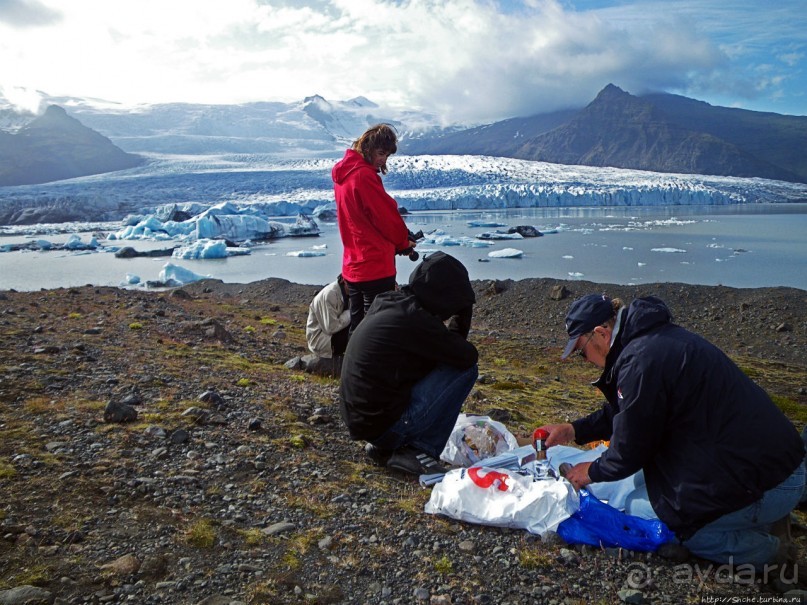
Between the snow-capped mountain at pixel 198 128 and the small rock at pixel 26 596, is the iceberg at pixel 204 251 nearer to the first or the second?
the small rock at pixel 26 596

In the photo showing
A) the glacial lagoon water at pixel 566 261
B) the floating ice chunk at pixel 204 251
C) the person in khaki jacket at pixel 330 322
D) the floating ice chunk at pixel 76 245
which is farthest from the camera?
the floating ice chunk at pixel 76 245

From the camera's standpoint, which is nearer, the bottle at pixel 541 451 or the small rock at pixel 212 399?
the bottle at pixel 541 451

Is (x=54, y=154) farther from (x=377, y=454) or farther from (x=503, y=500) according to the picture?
(x=503, y=500)

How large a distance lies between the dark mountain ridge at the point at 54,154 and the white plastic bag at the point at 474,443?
119293 mm

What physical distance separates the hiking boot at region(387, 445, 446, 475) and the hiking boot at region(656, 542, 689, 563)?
1.31 meters

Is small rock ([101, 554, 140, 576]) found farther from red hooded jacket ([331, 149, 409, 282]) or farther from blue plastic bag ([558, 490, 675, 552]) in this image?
red hooded jacket ([331, 149, 409, 282])

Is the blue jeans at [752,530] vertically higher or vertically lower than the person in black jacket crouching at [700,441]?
lower

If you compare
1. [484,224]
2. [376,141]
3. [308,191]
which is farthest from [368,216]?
[308,191]

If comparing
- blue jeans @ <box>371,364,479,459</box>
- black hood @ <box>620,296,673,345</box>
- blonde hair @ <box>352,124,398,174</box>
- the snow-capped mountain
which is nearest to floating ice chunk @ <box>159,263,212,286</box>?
blonde hair @ <box>352,124,398,174</box>

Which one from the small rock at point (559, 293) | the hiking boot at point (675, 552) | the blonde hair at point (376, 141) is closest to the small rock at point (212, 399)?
the blonde hair at point (376, 141)

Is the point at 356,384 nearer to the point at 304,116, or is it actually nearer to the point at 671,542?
the point at 671,542

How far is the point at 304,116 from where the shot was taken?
15825 cm

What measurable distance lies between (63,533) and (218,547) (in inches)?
26.8

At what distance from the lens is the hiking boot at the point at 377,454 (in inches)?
151
